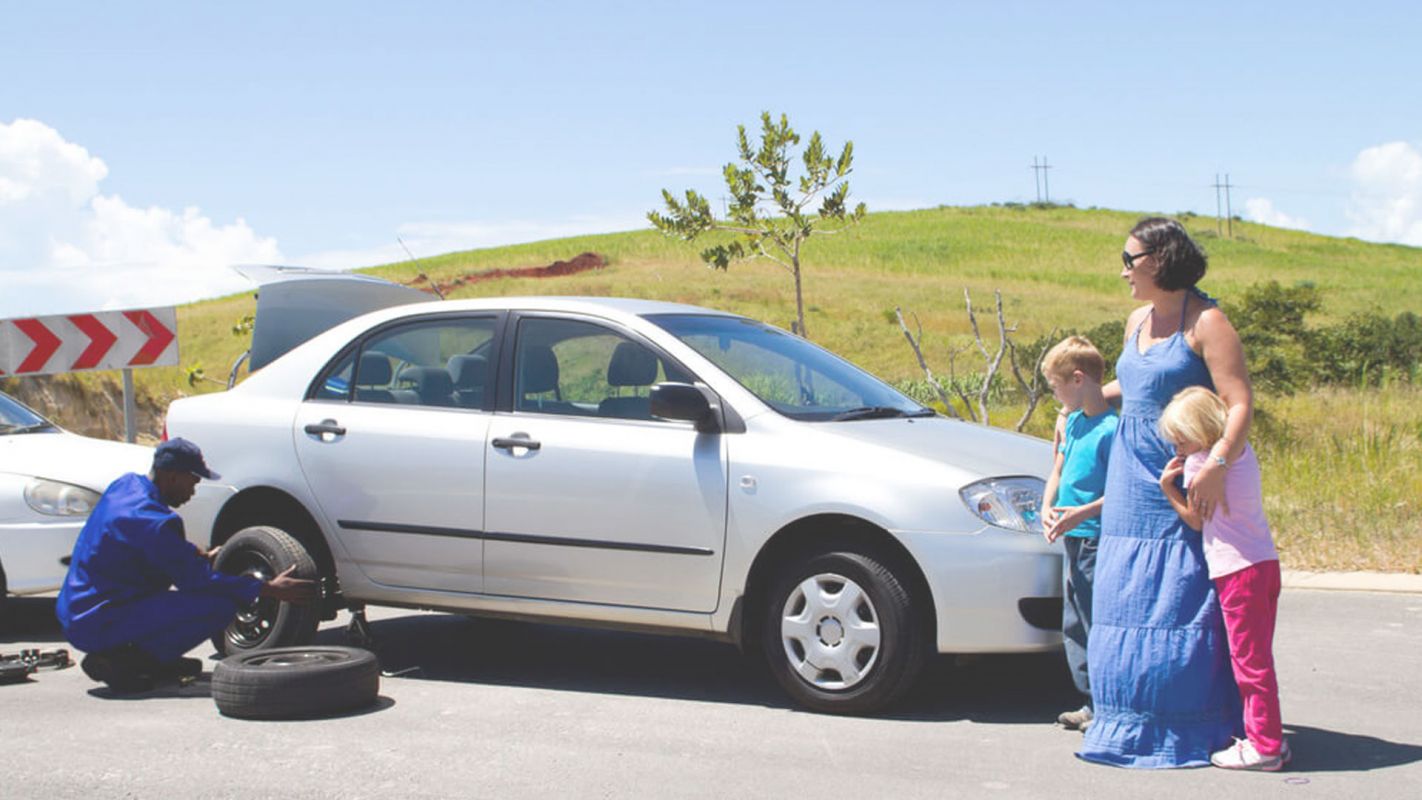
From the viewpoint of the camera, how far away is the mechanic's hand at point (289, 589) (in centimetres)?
696

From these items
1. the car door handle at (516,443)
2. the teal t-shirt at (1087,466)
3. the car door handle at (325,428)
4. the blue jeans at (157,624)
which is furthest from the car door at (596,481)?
the teal t-shirt at (1087,466)

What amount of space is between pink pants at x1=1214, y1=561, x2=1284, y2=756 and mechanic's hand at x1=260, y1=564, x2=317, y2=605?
404cm

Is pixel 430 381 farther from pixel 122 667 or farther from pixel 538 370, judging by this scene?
pixel 122 667

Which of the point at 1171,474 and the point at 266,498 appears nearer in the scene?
the point at 1171,474

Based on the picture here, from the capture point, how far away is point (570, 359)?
7051 mm

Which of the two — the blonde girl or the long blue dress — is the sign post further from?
the blonde girl

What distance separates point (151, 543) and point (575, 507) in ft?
6.15

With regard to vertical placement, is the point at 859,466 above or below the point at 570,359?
below

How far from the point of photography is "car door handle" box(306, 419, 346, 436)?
7277mm

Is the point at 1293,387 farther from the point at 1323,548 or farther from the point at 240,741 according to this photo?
the point at 240,741

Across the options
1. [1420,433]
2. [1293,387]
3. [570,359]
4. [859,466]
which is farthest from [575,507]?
[1293,387]

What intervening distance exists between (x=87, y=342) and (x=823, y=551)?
948cm

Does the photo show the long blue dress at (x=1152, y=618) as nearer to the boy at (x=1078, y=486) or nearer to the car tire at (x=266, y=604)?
the boy at (x=1078, y=486)

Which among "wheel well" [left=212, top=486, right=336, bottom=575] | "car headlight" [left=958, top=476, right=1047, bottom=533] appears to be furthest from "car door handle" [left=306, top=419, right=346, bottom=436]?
"car headlight" [left=958, top=476, right=1047, bottom=533]
